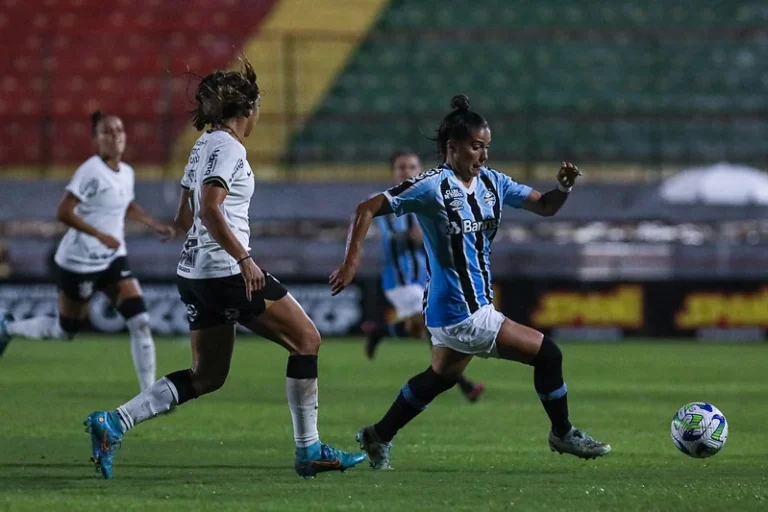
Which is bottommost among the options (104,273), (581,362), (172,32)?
(581,362)

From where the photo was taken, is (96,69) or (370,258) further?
(96,69)

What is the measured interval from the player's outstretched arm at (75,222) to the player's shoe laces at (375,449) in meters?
3.79

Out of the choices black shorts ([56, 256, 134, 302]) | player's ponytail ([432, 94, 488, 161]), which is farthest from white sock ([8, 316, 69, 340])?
player's ponytail ([432, 94, 488, 161])

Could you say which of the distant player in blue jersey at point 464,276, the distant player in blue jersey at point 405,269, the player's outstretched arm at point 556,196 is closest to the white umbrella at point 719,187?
the distant player in blue jersey at point 405,269

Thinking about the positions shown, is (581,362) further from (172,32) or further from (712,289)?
(172,32)

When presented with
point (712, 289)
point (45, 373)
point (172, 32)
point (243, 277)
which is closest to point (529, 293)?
point (712, 289)

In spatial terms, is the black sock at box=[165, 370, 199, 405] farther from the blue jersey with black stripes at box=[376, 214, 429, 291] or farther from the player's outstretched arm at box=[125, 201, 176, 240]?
the blue jersey with black stripes at box=[376, 214, 429, 291]

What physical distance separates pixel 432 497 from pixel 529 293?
13.7 metres

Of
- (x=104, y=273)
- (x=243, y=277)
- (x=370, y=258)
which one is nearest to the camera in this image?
(x=243, y=277)

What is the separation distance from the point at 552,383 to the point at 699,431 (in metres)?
0.97

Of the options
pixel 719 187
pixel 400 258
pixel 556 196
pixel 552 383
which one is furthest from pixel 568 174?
pixel 719 187

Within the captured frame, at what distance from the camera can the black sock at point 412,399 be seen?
7.62 meters

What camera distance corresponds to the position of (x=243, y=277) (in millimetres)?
6738

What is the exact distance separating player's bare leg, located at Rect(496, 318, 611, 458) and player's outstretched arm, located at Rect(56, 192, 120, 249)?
4.31 meters
